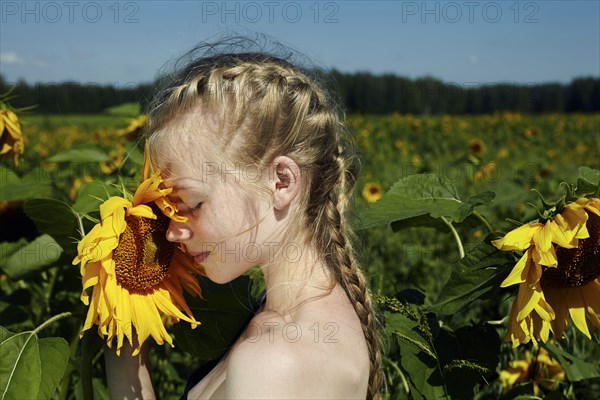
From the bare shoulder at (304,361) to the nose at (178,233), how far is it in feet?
0.56

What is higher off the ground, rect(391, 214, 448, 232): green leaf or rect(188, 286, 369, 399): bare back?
rect(391, 214, 448, 232): green leaf

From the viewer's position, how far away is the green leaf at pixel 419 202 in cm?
127

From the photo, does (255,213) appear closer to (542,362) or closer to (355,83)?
(542,362)

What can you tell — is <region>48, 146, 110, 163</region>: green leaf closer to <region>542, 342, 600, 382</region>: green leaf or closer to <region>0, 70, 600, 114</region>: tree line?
<region>542, 342, 600, 382</region>: green leaf

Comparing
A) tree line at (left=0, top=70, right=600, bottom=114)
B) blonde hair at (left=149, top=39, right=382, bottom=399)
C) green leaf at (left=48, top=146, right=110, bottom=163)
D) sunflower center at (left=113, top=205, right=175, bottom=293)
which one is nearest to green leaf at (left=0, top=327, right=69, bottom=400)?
sunflower center at (left=113, top=205, right=175, bottom=293)

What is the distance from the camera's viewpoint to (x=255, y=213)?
1.11 m

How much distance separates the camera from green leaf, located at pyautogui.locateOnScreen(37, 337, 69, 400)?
1.08 metres

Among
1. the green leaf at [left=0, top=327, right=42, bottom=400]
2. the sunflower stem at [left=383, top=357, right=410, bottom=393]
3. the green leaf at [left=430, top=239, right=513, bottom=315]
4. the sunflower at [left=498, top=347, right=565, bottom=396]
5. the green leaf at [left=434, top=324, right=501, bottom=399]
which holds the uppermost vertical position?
the green leaf at [left=430, top=239, right=513, bottom=315]

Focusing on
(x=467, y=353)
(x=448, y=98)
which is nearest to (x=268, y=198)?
(x=467, y=353)

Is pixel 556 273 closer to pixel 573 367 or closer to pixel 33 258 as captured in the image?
pixel 573 367

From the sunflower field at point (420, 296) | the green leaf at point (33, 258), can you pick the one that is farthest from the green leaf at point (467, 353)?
the green leaf at point (33, 258)

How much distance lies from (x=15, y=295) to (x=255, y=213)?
0.91 metres

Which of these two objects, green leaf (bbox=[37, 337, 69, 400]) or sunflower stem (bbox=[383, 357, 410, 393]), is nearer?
green leaf (bbox=[37, 337, 69, 400])

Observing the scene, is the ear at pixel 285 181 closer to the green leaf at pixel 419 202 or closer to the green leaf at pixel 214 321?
the green leaf at pixel 419 202
